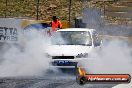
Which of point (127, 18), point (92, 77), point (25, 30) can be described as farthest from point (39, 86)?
point (127, 18)

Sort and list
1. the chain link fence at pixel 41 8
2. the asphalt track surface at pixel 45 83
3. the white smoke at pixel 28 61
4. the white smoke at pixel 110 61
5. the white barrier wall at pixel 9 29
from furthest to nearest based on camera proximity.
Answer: the chain link fence at pixel 41 8, the white barrier wall at pixel 9 29, the white smoke at pixel 28 61, the white smoke at pixel 110 61, the asphalt track surface at pixel 45 83

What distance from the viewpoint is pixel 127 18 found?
105 ft

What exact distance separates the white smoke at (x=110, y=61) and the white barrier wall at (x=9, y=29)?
7.19m

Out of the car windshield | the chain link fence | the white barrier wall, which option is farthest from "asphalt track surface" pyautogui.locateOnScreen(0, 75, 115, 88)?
the chain link fence

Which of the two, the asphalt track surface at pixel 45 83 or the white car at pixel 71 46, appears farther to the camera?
the white car at pixel 71 46

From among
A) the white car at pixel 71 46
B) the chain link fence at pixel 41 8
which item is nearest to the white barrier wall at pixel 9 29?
the white car at pixel 71 46

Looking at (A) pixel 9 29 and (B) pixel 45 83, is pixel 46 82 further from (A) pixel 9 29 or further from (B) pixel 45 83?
(A) pixel 9 29

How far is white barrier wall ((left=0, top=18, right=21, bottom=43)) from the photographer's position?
20750 mm

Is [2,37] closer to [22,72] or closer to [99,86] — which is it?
[22,72]

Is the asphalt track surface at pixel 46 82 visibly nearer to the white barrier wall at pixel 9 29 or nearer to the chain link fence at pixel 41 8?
the white barrier wall at pixel 9 29

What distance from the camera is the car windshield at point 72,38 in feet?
44.0

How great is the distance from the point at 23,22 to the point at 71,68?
9360mm

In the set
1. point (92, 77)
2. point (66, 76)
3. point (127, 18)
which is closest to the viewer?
point (92, 77)

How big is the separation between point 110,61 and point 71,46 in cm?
137
